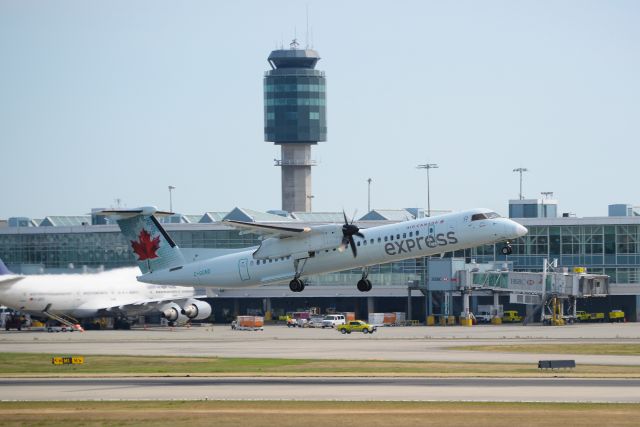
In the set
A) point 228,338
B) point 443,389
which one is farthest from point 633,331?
point 443,389

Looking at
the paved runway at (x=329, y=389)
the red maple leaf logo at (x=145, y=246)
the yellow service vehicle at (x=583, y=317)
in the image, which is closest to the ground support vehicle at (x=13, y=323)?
the red maple leaf logo at (x=145, y=246)

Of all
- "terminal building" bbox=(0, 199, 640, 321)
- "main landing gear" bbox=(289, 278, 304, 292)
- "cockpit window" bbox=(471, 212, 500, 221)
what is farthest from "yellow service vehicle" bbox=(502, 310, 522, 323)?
"cockpit window" bbox=(471, 212, 500, 221)

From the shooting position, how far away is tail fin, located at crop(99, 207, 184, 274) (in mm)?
93812

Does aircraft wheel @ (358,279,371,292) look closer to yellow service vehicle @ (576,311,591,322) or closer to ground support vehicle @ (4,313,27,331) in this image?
ground support vehicle @ (4,313,27,331)

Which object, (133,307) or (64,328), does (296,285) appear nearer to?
(64,328)

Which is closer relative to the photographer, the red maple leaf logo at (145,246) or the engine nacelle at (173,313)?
the red maple leaf logo at (145,246)

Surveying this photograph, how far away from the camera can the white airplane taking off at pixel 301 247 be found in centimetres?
8250

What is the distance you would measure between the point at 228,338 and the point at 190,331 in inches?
540

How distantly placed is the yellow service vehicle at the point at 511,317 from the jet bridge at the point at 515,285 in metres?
1.67

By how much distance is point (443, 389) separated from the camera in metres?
65.8

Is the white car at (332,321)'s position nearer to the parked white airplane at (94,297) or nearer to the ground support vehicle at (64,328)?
the parked white airplane at (94,297)

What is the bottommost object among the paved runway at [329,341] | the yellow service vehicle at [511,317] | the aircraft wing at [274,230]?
the paved runway at [329,341]

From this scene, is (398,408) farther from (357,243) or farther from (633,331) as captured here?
(633,331)

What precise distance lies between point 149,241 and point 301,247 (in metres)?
14.7
